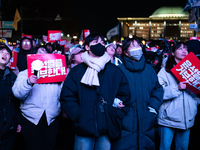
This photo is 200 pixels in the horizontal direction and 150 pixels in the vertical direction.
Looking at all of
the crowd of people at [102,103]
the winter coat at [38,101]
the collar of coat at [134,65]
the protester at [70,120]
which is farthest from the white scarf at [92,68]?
the winter coat at [38,101]

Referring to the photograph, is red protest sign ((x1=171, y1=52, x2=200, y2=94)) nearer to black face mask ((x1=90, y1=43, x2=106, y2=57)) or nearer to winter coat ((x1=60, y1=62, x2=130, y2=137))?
winter coat ((x1=60, y1=62, x2=130, y2=137))

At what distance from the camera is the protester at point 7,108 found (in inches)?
115

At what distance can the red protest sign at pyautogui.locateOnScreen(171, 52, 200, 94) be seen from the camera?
319cm

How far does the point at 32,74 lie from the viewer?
3.00m

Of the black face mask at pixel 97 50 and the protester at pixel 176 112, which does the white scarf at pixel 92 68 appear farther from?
the protester at pixel 176 112

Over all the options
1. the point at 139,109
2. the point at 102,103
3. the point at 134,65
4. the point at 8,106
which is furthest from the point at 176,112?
the point at 8,106

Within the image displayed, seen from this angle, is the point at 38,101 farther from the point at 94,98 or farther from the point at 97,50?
the point at 97,50

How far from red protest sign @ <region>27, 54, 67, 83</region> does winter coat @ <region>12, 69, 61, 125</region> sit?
113mm

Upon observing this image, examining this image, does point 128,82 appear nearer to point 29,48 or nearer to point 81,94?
point 81,94

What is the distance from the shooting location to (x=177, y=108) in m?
3.21

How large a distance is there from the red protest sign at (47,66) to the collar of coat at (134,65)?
96 cm

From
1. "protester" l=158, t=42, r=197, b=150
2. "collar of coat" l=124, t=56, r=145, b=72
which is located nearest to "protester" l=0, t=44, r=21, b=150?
"collar of coat" l=124, t=56, r=145, b=72

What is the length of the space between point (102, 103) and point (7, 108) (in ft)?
4.36

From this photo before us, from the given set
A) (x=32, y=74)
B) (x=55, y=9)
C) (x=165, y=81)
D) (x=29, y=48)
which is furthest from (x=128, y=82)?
(x=55, y=9)
